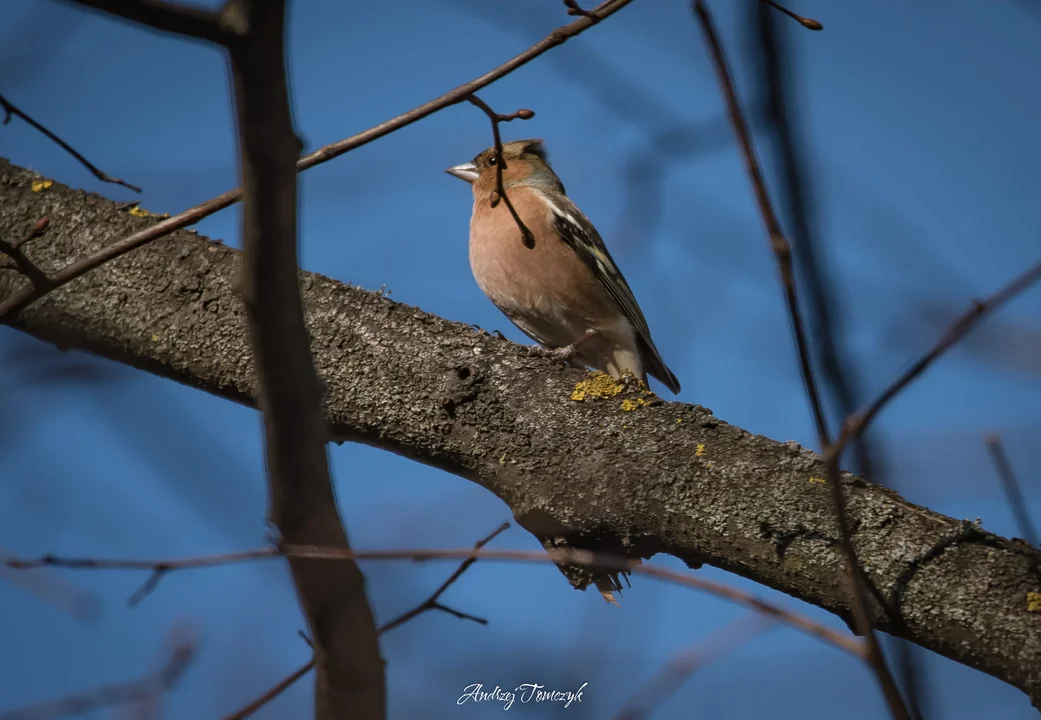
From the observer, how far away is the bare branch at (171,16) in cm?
159

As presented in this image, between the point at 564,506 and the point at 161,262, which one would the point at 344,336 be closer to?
the point at 161,262

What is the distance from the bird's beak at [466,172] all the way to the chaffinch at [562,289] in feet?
2.79

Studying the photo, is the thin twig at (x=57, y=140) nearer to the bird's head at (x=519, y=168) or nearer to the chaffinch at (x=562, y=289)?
the chaffinch at (x=562, y=289)

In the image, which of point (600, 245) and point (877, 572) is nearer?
point (877, 572)

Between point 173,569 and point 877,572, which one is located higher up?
point 173,569

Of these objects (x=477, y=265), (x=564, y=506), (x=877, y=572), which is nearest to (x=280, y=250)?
(x=564, y=506)

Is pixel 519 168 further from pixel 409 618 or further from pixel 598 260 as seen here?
pixel 409 618

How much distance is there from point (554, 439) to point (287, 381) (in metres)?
1.57

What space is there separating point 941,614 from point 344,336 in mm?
2321

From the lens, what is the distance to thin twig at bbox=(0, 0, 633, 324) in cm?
249

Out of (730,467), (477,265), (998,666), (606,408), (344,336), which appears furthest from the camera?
(477,265)

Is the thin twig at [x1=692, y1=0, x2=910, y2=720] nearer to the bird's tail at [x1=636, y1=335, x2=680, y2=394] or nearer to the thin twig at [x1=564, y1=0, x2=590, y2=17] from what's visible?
the thin twig at [x1=564, y1=0, x2=590, y2=17]

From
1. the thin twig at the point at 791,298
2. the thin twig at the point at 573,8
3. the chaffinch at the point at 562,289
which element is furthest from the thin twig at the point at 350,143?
the chaffinch at the point at 562,289

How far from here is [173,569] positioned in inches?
76.7
